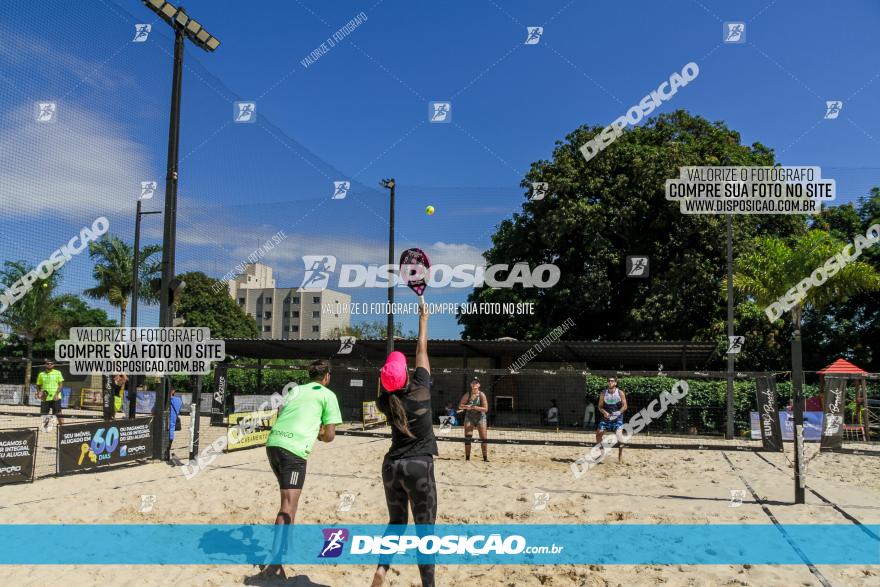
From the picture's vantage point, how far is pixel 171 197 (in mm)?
11836

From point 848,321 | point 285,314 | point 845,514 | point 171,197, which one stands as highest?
point 285,314

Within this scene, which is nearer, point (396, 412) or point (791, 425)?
point (396, 412)

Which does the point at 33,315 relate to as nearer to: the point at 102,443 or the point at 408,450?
the point at 102,443

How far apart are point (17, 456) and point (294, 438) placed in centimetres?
712

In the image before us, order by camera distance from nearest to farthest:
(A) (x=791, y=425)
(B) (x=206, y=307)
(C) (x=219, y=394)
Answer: (A) (x=791, y=425), (C) (x=219, y=394), (B) (x=206, y=307)

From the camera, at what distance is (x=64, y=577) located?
17.2 feet

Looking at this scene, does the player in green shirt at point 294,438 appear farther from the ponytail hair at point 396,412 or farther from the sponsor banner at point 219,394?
the sponsor banner at point 219,394

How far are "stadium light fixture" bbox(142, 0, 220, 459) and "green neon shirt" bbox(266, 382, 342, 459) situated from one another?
291 inches

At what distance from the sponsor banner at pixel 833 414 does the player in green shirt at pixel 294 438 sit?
14.9 meters

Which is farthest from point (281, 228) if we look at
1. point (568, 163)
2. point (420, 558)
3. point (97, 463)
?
point (568, 163)

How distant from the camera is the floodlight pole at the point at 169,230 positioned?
11789 millimetres

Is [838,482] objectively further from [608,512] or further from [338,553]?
[338,553]

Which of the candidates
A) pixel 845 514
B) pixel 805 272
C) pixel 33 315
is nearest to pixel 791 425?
pixel 805 272

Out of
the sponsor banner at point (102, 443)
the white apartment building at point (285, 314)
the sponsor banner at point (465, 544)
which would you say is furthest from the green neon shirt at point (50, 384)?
the white apartment building at point (285, 314)
